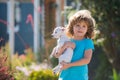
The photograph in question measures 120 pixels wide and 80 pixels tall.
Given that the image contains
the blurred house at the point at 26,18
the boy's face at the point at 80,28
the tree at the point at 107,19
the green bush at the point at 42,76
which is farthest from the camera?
the blurred house at the point at 26,18

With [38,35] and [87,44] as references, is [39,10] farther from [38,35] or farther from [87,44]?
[87,44]

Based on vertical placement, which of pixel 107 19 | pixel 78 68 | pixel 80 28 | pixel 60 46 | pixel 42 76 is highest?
pixel 80 28

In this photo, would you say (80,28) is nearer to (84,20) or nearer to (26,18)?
(84,20)

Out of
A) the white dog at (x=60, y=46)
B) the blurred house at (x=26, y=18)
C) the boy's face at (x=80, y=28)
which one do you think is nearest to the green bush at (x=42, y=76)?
the white dog at (x=60, y=46)

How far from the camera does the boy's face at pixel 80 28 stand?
5.82m

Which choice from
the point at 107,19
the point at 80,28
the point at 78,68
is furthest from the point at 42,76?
the point at 107,19

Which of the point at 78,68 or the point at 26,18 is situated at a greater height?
the point at 78,68

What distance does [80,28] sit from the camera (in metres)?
5.82

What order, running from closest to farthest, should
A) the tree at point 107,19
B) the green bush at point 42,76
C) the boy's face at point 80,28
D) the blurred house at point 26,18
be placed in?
the boy's face at point 80,28 → the green bush at point 42,76 → the tree at point 107,19 → the blurred house at point 26,18

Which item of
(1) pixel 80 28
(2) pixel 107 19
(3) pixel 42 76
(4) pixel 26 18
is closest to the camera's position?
(1) pixel 80 28

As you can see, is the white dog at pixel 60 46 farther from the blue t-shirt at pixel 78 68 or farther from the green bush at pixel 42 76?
the green bush at pixel 42 76

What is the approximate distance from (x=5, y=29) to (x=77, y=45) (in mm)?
9616

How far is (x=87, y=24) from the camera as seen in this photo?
19.2 feet

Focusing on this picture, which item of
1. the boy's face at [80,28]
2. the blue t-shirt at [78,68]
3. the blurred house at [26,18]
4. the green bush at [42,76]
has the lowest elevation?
the blurred house at [26,18]
